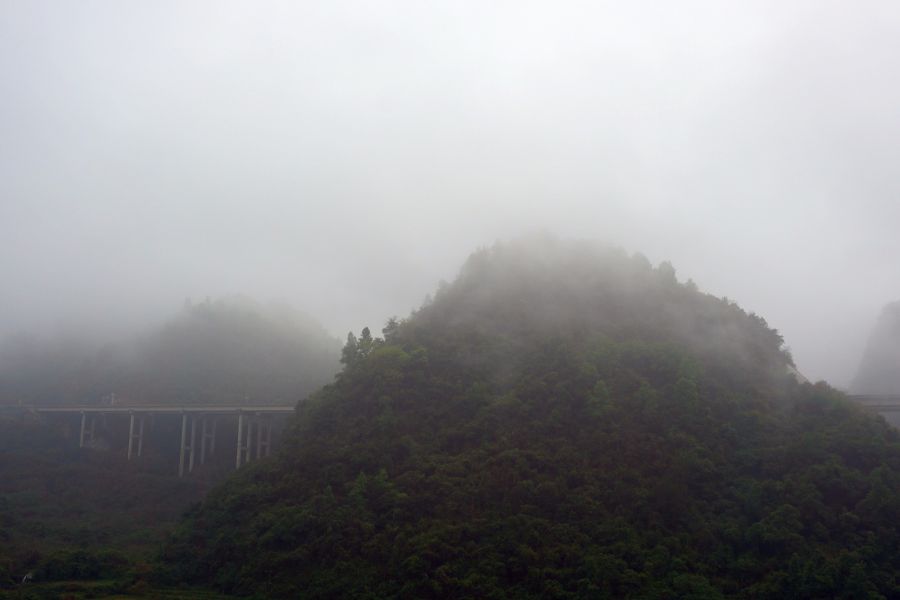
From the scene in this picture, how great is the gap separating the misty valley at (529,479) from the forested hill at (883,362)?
2365cm

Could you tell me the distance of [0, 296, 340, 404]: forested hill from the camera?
71125 mm

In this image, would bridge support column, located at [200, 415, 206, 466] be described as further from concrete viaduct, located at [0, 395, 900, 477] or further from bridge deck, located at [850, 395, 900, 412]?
bridge deck, located at [850, 395, 900, 412]

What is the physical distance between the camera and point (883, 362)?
65.0m

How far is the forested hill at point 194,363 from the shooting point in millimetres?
71125

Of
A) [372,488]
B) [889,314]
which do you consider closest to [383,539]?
[372,488]

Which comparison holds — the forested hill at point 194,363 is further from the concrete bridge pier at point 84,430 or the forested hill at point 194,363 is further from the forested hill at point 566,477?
the forested hill at point 566,477

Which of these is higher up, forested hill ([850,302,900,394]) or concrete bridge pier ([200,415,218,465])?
forested hill ([850,302,900,394])

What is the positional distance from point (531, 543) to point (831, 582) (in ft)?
41.1

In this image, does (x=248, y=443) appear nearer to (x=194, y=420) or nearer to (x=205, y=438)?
(x=194, y=420)

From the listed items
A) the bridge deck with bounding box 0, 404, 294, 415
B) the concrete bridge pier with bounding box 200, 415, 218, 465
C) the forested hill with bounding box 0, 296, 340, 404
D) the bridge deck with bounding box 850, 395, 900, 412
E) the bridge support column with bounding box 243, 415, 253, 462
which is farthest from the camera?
the forested hill with bounding box 0, 296, 340, 404

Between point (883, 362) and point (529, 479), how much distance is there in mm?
51194

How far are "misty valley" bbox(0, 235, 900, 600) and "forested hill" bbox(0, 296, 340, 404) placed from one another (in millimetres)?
14634

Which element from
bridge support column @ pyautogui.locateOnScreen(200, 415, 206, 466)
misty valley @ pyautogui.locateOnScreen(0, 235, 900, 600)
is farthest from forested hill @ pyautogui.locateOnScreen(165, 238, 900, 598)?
bridge support column @ pyautogui.locateOnScreen(200, 415, 206, 466)

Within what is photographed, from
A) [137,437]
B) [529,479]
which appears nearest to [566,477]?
[529,479]
